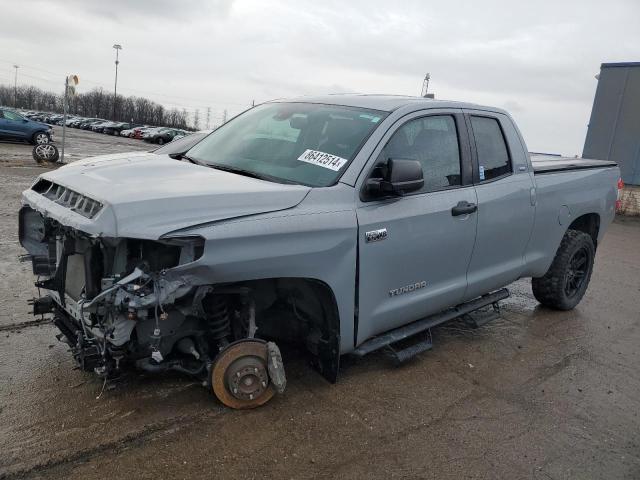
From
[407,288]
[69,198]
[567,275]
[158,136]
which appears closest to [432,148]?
[407,288]

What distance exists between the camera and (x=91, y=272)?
2744 mm

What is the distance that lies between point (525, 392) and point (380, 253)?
1532 millimetres

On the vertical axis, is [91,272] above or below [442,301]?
above

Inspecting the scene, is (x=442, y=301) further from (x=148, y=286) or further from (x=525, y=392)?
(x=148, y=286)

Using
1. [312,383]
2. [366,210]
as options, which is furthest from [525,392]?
[366,210]

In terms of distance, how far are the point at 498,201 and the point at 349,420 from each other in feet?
6.94

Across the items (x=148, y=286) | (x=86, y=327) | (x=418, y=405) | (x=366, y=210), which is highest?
(x=366, y=210)

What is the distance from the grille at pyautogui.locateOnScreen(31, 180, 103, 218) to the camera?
2713mm

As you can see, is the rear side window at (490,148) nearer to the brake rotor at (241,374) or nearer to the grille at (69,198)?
the brake rotor at (241,374)

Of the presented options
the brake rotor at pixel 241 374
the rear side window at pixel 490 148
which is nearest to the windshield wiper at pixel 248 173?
the brake rotor at pixel 241 374

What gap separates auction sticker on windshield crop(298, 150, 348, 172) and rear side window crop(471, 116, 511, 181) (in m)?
1.38

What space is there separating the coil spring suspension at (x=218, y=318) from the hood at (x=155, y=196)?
571mm

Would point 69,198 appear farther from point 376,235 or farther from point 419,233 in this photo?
point 419,233

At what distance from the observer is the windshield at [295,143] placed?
342cm
